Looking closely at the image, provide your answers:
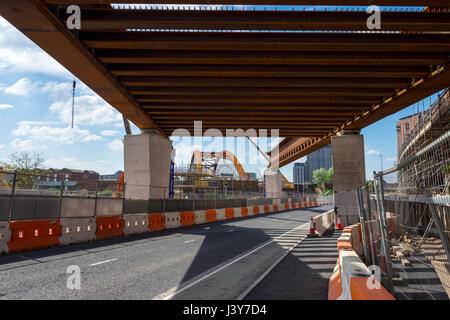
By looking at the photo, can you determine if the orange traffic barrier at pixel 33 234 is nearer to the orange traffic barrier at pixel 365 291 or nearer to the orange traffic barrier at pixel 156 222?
the orange traffic barrier at pixel 156 222

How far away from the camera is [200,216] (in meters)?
20.9

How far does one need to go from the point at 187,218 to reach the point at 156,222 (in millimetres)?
3328

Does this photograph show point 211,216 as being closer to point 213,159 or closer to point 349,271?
point 349,271

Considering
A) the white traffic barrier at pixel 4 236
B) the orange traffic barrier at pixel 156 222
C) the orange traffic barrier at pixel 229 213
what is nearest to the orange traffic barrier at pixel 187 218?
the orange traffic barrier at pixel 156 222

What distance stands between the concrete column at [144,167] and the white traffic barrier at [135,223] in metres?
4.74

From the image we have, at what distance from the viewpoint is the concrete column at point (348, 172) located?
21594mm

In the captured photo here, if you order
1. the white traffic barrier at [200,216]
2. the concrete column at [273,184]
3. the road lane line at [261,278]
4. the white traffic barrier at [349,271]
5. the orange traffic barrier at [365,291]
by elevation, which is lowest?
the road lane line at [261,278]

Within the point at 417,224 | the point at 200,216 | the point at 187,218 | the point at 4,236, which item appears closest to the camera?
the point at 417,224

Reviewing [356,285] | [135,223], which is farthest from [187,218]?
[356,285]

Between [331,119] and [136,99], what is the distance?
41.9ft

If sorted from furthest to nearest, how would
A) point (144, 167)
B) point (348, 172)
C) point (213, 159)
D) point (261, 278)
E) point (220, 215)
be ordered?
point (213, 159)
point (220, 215)
point (348, 172)
point (144, 167)
point (261, 278)

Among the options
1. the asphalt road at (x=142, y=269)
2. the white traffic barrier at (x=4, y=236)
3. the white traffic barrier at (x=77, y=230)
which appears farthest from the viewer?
the white traffic barrier at (x=77, y=230)
